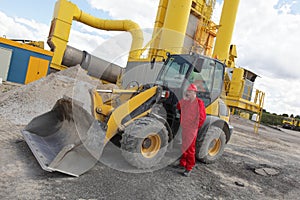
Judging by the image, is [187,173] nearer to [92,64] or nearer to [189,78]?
[189,78]

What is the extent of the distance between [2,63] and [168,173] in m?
11.3

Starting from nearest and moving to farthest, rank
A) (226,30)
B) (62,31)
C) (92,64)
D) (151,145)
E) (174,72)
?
(151,145)
(174,72)
(62,31)
(226,30)
(92,64)

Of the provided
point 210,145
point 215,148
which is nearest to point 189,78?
point 210,145

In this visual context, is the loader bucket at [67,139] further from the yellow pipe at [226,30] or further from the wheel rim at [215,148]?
the yellow pipe at [226,30]

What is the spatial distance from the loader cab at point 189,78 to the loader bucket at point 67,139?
1654 millimetres

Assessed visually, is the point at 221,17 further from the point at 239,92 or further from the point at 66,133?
the point at 66,133

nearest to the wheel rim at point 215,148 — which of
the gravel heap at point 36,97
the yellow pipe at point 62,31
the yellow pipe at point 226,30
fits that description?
the gravel heap at point 36,97

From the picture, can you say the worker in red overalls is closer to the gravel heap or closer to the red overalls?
the red overalls

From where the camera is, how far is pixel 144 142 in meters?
3.71

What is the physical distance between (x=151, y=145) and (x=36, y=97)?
4904 mm

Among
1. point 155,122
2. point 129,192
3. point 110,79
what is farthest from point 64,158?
point 110,79

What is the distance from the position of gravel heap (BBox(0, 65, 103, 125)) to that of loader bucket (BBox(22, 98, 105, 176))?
1918 mm

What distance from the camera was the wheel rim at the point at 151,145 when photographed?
3.73m

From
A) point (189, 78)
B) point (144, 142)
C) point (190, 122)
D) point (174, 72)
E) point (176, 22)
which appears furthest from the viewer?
point (176, 22)
